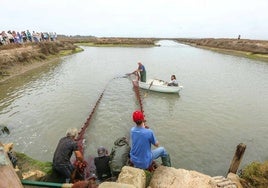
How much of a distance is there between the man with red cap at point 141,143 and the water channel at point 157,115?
10.7ft

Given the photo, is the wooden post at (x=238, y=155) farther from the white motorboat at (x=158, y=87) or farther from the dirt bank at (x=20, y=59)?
the dirt bank at (x=20, y=59)

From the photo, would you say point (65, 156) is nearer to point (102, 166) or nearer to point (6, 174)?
point (102, 166)

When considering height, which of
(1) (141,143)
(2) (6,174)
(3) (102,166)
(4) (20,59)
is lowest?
(4) (20,59)

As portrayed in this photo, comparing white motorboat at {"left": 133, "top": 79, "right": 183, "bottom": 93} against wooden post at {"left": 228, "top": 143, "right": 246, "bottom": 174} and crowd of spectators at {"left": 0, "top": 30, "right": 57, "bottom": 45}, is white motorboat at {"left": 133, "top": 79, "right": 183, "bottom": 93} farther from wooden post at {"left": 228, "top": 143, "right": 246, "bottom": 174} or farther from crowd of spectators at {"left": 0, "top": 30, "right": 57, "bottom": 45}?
crowd of spectators at {"left": 0, "top": 30, "right": 57, "bottom": 45}

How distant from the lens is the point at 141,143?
6691mm

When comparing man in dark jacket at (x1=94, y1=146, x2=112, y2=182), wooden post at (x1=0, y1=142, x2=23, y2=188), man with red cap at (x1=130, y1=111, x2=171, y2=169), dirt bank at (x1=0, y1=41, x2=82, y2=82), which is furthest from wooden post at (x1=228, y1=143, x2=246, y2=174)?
dirt bank at (x1=0, y1=41, x2=82, y2=82)

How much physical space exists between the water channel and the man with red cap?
10.7 feet

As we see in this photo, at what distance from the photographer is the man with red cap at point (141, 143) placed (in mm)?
6586

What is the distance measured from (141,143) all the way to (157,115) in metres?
8.87

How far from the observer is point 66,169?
724 centimetres

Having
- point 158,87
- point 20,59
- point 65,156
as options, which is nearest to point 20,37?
point 20,59

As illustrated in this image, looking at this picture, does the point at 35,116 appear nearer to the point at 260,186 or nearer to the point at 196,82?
the point at 260,186

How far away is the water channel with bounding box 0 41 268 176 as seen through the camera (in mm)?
10969

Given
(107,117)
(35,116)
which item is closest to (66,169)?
(107,117)
